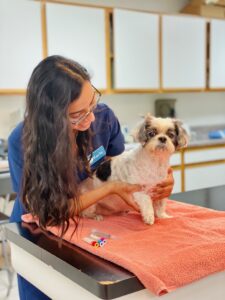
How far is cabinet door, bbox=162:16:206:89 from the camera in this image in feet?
12.9

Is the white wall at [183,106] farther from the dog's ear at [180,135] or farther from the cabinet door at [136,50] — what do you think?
the dog's ear at [180,135]

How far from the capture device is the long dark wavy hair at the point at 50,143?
3.59 feet

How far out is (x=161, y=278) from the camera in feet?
2.97

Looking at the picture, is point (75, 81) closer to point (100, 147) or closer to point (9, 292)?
point (100, 147)

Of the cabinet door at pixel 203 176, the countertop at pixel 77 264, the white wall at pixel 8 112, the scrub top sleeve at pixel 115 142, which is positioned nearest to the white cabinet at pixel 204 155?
the cabinet door at pixel 203 176

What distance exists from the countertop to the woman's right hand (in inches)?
10.2

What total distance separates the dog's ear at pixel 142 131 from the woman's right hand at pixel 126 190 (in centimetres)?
16

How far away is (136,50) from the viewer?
3777mm

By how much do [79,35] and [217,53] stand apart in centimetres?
163

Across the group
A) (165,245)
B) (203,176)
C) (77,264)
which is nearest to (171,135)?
(165,245)

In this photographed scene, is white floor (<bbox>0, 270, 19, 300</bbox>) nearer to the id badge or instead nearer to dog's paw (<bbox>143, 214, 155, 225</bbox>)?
the id badge

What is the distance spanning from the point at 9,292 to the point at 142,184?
164cm

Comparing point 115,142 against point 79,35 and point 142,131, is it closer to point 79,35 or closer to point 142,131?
point 142,131

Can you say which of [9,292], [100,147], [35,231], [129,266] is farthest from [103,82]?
[129,266]
